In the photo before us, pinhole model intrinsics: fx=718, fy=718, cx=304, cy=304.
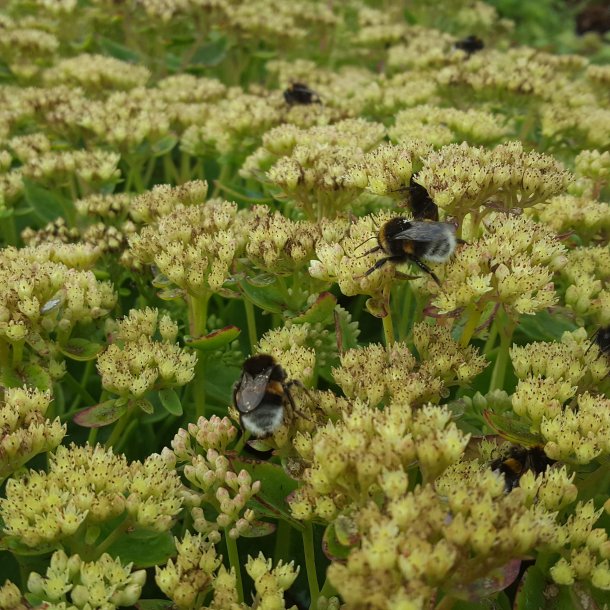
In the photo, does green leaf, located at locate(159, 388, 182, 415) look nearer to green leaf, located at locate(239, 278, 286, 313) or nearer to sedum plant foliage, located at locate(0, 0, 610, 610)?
sedum plant foliage, located at locate(0, 0, 610, 610)

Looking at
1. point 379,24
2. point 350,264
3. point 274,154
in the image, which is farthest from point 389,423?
point 379,24

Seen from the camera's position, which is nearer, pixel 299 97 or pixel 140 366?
pixel 140 366

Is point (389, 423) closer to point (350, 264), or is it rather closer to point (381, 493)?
point (381, 493)

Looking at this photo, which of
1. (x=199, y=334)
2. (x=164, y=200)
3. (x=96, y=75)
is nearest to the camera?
(x=199, y=334)

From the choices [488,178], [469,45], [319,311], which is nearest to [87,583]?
[319,311]

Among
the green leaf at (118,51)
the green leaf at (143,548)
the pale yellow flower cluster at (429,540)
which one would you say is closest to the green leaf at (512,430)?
the pale yellow flower cluster at (429,540)

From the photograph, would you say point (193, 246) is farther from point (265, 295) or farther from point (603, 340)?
point (603, 340)
